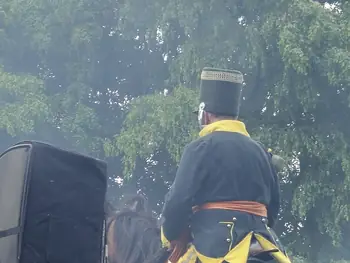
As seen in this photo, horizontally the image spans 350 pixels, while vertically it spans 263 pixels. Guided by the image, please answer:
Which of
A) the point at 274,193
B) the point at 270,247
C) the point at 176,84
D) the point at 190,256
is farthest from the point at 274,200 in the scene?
the point at 176,84

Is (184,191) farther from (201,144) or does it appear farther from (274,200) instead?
(274,200)

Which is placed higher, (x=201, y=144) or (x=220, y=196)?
(x=201, y=144)

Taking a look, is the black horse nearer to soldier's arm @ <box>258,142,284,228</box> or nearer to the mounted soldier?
the mounted soldier

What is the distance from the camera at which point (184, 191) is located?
4406 millimetres

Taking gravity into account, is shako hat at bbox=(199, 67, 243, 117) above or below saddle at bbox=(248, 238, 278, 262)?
above

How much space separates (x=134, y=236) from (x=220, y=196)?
2.90ft

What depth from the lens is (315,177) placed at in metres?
8.48

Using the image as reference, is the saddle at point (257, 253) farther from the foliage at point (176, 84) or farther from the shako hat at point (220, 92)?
the foliage at point (176, 84)

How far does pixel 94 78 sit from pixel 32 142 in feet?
27.2

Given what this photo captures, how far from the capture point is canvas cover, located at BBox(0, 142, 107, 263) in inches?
121

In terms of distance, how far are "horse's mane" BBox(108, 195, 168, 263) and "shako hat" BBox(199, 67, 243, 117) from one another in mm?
935

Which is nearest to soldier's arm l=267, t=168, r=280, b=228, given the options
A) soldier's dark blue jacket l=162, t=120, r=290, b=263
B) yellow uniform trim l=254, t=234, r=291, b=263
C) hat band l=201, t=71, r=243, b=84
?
soldier's dark blue jacket l=162, t=120, r=290, b=263

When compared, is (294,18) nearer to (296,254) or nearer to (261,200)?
(296,254)

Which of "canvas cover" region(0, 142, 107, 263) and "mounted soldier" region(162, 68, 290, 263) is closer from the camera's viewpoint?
"canvas cover" region(0, 142, 107, 263)
